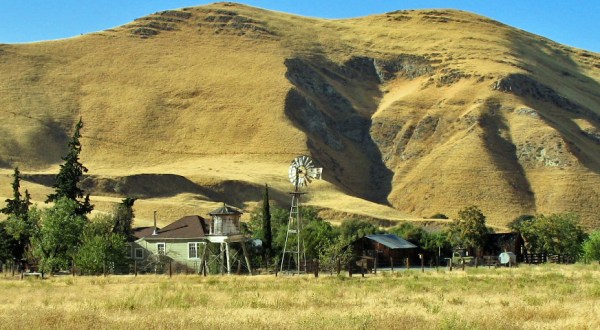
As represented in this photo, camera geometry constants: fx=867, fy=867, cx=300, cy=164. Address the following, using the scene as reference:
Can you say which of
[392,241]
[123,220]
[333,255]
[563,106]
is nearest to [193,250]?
[123,220]

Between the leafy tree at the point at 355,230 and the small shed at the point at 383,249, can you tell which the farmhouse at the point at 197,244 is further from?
the leafy tree at the point at 355,230

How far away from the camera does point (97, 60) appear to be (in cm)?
17438

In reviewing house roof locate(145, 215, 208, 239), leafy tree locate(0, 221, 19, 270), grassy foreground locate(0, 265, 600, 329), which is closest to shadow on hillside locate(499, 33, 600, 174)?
house roof locate(145, 215, 208, 239)

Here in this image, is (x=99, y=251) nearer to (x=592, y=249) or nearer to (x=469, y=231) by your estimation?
(x=469, y=231)

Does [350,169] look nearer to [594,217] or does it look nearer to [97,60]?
[594,217]

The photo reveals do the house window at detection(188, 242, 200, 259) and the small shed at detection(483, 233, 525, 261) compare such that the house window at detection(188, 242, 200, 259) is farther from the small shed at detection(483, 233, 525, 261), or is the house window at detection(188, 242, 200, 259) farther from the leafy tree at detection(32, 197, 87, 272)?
the small shed at detection(483, 233, 525, 261)

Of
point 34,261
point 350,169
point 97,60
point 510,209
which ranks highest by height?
point 97,60

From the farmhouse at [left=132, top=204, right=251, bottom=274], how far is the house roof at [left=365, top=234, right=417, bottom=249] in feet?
48.6

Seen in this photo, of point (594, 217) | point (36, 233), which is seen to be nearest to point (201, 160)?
point (594, 217)

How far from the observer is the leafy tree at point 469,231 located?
7669 cm

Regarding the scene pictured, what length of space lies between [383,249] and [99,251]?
25444 mm

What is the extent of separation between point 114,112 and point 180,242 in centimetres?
9729

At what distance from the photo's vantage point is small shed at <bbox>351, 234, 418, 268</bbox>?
70000 millimetres

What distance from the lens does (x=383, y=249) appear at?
233 ft
